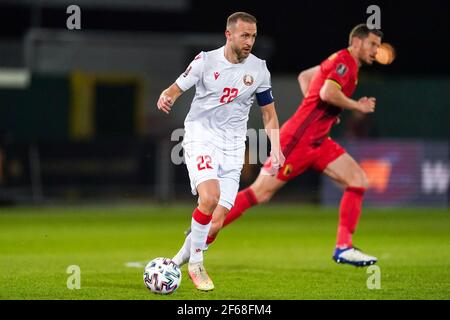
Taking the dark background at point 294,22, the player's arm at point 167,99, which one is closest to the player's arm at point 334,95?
the player's arm at point 167,99

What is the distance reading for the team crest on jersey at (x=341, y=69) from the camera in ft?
39.2

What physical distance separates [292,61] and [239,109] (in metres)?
24.3

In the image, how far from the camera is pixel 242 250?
1423 centimetres

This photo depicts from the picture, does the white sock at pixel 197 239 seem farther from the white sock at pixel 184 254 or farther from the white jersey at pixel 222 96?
the white jersey at pixel 222 96

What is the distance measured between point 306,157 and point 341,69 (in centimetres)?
105

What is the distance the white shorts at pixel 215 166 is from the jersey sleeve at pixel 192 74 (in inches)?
23.2

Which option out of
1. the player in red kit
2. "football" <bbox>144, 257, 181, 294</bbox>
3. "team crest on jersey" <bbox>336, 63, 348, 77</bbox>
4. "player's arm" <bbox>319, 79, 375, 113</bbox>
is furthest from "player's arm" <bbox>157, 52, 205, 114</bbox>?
"team crest on jersey" <bbox>336, 63, 348, 77</bbox>

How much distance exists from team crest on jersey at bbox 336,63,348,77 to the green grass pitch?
2.12m

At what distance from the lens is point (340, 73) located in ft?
39.2

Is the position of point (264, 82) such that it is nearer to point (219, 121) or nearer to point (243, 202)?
point (219, 121)

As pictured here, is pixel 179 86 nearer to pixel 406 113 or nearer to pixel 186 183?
pixel 186 183

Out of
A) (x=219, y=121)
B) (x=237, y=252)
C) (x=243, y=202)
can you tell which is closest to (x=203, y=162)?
(x=219, y=121)

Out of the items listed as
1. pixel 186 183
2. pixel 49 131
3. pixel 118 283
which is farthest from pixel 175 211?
pixel 118 283

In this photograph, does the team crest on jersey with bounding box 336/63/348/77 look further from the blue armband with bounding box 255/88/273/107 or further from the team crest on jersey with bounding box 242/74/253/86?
the team crest on jersey with bounding box 242/74/253/86
